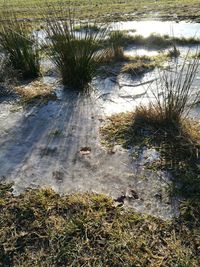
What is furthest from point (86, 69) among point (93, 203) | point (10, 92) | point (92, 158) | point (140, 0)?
point (140, 0)

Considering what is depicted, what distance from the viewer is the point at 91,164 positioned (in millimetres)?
2998

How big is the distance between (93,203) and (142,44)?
206 inches

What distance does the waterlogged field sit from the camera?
222 centimetres

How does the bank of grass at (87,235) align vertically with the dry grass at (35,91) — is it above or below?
above

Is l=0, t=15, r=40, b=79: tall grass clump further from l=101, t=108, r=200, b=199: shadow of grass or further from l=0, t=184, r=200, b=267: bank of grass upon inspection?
l=0, t=184, r=200, b=267: bank of grass

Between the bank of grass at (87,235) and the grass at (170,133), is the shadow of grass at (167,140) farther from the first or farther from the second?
the bank of grass at (87,235)

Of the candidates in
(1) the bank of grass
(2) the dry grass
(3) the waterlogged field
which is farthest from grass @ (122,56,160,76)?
(1) the bank of grass

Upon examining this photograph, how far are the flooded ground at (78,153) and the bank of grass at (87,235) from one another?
14 centimetres

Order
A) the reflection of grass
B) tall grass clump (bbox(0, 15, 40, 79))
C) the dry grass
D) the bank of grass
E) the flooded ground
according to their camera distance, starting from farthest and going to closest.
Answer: the reflection of grass
tall grass clump (bbox(0, 15, 40, 79))
the dry grass
the flooded ground
the bank of grass

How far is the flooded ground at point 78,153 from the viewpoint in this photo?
2695mm

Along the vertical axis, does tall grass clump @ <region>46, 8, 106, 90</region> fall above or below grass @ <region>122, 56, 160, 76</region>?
above

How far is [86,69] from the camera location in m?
4.41

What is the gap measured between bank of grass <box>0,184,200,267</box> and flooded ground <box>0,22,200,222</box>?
0.46 ft

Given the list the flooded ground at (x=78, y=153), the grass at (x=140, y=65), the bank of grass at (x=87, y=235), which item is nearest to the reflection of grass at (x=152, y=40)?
the grass at (x=140, y=65)
